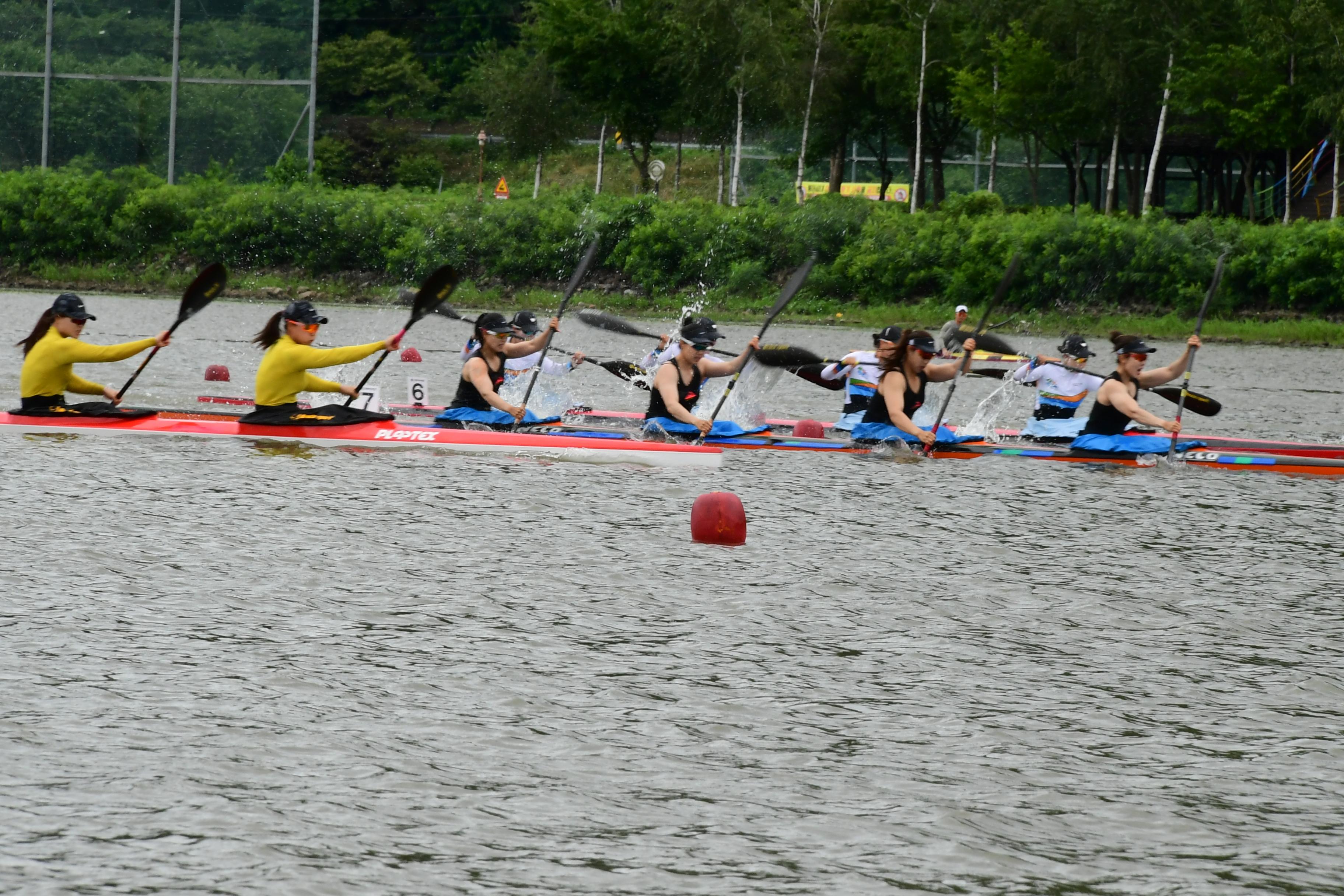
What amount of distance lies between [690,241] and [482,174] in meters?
17.9

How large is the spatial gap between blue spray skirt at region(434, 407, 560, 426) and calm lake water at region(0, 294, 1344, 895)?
1.44 metres

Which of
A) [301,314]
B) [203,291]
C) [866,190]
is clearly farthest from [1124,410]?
[866,190]

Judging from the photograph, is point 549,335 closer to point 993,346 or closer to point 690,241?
point 993,346

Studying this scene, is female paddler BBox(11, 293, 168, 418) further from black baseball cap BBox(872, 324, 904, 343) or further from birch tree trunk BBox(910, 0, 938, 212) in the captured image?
birch tree trunk BBox(910, 0, 938, 212)

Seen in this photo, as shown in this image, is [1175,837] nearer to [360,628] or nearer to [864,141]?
[360,628]

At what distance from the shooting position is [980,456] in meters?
17.8

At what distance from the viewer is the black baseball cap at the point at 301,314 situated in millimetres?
→ 16062

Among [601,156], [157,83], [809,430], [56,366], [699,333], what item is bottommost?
[809,430]

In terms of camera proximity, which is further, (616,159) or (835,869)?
(616,159)

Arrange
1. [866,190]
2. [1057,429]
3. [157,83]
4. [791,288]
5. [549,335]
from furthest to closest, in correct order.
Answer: [866,190] → [157,83] → [791,288] → [1057,429] → [549,335]

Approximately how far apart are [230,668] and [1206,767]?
468cm

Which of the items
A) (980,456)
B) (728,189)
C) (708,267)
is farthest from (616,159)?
(980,456)

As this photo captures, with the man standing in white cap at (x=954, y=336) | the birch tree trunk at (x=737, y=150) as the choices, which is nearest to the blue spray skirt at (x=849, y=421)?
the man standing in white cap at (x=954, y=336)

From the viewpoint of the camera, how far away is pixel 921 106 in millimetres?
49000
